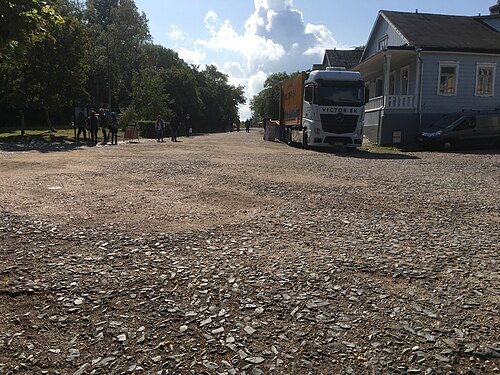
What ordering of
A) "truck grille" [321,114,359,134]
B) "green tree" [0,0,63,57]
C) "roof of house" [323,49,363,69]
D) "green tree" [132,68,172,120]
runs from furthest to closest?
1. "green tree" [132,68,172,120]
2. "roof of house" [323,49,363,69]
3. "truck grille" [321,114,359,134]
4. "green tree" [0,0,63,57]

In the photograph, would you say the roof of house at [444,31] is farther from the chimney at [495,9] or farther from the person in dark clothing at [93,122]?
the person in dark clothing at [93,122]

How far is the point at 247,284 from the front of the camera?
4340 mm

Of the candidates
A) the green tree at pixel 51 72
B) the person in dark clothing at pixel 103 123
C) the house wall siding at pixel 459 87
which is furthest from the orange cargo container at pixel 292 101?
the green tree at pixel 51 72

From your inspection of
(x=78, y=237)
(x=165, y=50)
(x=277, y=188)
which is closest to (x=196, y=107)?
(x=165, y=50)

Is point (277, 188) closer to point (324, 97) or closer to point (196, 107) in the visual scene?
point (324, 97)

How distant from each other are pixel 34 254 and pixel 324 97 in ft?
58.6

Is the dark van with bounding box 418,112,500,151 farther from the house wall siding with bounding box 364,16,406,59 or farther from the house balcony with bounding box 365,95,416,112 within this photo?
the house wall siding with bounding box 364,16,406,59

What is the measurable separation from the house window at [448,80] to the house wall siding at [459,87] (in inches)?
9.5

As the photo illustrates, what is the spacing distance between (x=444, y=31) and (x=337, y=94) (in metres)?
14.2

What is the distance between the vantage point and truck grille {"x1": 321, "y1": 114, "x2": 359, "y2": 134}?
21359mm

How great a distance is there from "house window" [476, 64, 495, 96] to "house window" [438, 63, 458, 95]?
1.54 m

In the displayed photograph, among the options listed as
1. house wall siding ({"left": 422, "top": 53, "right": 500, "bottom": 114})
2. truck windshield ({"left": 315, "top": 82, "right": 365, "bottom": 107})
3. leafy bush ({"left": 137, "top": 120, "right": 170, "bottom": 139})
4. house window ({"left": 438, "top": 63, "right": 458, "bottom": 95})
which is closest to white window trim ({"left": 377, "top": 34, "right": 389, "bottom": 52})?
house window ({"left": 438, "top": 63, "right": 458, "bottom": 95})

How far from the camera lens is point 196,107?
63.4 metres

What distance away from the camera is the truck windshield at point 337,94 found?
2122cm
